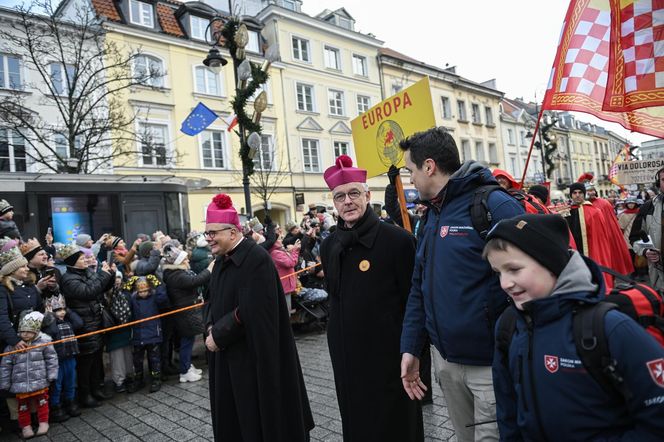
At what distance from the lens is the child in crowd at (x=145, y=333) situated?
215 inches

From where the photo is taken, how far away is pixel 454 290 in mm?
2084

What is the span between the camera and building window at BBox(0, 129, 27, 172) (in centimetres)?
1508

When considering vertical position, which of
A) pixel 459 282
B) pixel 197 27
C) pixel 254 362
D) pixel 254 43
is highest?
pixel 197 27

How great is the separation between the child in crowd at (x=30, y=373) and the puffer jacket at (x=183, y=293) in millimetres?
1519

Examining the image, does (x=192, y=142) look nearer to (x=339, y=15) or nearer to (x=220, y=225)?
(x=339, y=15)

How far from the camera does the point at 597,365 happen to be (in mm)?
1287

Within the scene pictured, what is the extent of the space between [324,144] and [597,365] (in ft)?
81.9

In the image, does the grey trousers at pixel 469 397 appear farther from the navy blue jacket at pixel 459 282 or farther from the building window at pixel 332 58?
the building window at pixel 332 58

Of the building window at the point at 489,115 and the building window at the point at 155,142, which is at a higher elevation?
the building window at the point at 489,115

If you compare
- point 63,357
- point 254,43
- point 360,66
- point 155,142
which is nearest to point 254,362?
point 63,357

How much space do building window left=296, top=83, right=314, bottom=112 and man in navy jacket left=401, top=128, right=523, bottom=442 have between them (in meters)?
23.3

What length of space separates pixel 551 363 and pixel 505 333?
0.24 metres

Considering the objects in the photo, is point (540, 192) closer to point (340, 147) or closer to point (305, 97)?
point (305, 97)

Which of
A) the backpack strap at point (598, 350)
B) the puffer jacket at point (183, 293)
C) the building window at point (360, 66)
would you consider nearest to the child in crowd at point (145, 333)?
the puffer jacket at point (183, 293)
